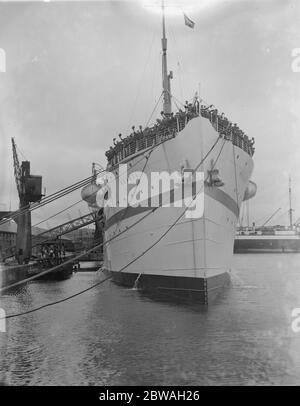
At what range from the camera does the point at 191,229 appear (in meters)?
16.9

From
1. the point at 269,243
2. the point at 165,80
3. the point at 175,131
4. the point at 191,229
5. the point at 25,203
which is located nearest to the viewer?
the point at 191,229

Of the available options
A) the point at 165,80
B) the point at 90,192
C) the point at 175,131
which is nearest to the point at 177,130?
the point at 175,131

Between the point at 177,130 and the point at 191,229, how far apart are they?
13.6ft

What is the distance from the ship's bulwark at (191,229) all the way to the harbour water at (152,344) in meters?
1.01

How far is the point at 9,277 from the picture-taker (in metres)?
25.8

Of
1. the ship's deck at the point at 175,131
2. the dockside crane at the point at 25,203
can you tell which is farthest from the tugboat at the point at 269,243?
the ship's deck at the point at 175,131

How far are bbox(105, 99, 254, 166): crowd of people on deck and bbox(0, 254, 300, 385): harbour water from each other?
6.71 metres

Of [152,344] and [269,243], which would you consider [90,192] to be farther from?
[269,243]

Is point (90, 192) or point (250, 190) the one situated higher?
point (90, 192)

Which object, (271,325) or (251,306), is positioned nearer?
(271,325)

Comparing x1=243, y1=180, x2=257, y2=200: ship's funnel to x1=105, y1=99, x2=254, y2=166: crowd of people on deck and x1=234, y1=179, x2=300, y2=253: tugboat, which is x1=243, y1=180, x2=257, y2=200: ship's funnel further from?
x1=234, y1=179, x2=300, y2=253: tugboat
